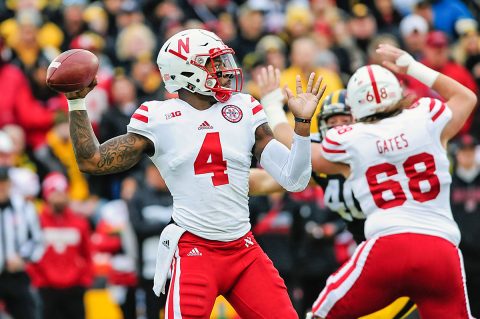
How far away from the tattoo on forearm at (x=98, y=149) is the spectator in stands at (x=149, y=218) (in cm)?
449

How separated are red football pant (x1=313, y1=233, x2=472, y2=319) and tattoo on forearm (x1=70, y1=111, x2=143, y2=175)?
157 centimetres

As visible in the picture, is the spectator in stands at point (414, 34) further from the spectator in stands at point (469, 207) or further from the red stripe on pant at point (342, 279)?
the red stripe on pant at point (342, 279)

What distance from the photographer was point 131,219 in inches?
440

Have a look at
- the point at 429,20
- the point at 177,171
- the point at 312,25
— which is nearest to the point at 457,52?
the point at 429,20

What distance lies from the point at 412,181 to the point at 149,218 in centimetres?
434

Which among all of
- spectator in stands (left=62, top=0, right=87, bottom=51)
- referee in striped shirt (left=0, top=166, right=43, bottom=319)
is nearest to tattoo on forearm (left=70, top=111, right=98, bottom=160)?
referee in striped shirt (left=0, top=166, right=43, bottom=319)

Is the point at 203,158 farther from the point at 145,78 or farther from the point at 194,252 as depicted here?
the point at 145,78

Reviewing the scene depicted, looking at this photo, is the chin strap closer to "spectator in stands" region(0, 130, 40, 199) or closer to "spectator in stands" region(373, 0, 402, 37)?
"spectator in stands" region(0, 130, 40, 199)

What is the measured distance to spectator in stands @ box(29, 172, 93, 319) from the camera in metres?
11.1

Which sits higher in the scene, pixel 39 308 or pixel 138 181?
pixel 138 181

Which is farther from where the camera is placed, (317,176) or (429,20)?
(429,20)

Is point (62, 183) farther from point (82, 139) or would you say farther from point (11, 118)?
point (82, 139)

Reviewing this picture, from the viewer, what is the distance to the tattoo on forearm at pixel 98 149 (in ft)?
20.6

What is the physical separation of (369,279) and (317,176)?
99 cm
